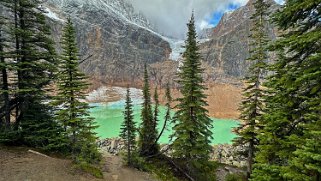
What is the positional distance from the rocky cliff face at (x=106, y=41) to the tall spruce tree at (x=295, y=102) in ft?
511

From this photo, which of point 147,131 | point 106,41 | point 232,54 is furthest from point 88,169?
point 106,41

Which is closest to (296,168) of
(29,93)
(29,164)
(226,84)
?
(29,164)

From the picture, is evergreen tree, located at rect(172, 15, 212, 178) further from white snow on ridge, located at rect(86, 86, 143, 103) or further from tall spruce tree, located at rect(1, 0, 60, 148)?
white snow on ridge, located at rect(86, 86, 143, 103)

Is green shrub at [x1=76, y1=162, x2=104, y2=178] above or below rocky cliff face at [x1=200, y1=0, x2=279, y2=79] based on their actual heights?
below

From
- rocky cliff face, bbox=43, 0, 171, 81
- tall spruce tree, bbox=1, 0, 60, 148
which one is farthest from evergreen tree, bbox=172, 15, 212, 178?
rocky cliff face, bbox=43, 0, 171, 81

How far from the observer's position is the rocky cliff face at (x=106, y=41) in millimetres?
165625

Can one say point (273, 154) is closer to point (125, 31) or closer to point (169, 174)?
point (169, 174)

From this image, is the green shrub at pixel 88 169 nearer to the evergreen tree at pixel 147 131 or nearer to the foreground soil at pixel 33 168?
the foreground soil at pixel 33 168

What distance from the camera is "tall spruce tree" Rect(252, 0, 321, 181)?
17.7 feet

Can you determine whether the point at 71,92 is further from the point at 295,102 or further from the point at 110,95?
the point at 110,95

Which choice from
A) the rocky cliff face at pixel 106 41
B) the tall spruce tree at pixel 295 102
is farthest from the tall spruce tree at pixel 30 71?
the rocky cliff face at pixel 106 41

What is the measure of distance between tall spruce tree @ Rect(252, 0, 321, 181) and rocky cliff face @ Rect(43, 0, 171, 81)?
15571 centimetres

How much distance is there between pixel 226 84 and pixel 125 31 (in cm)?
9676

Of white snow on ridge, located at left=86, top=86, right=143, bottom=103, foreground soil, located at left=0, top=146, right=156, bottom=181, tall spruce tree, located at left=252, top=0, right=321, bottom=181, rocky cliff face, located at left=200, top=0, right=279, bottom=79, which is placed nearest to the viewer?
tall spruce tree, located at left=252, top=0, right=321, bottom=181
